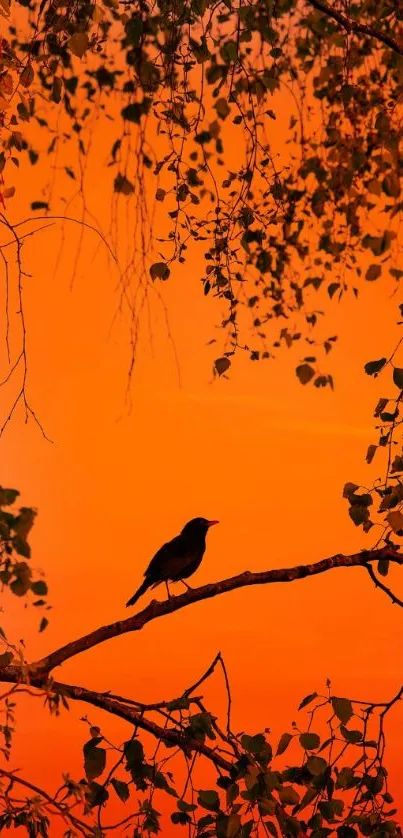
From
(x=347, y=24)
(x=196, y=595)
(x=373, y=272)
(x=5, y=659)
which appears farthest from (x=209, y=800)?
(x=347, y=24)

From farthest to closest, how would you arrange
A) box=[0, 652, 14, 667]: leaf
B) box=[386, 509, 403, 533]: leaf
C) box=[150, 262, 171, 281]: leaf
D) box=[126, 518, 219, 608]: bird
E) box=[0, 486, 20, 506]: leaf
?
box=[126, 518, 219, 608]: bird → box=[150, 262, 171, 281]: leaf → box=[386, 509, 403, 533]: leaf → box=[0, 652, 14, 667]: leaf → box=[0, 486, 20, 506]: leaf

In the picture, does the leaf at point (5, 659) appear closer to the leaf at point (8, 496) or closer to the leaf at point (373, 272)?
the leaf at point (8, 496)

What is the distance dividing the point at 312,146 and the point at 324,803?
2012mm

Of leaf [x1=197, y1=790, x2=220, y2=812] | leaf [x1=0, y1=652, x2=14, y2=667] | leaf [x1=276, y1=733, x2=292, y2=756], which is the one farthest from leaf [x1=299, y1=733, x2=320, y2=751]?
leaf [x1=0, y1=652, x2=14, y2=667]

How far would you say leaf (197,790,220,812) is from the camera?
2178mm

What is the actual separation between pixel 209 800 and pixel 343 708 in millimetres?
296

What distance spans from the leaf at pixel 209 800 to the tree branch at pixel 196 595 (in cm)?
38

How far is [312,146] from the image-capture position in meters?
3.53

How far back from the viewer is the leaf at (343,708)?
86.6 inches

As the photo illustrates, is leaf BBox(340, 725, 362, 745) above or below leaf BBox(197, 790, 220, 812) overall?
above

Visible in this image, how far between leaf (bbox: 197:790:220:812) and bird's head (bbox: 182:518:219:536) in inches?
55.1

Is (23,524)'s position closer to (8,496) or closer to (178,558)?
(8,496)

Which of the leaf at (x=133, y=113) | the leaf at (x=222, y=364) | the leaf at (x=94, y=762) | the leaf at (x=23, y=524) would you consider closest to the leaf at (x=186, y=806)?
the leaf at (x=94, y=762)

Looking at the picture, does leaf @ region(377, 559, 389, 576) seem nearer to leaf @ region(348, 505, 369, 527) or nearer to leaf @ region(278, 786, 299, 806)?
leaf @ region(348, 505, 369, 527)
